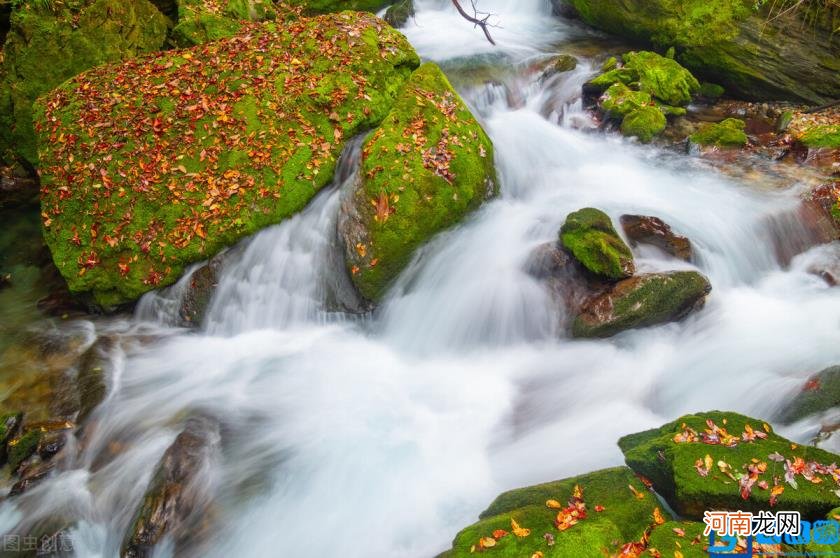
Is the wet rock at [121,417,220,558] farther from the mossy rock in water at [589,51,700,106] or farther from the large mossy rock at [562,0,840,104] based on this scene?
the large mossy rock at [562,0,840,104]

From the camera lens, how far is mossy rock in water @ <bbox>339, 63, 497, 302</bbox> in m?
7.02

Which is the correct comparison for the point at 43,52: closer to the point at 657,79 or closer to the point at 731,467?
the point at 657,79

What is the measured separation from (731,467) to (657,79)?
30.8 feet

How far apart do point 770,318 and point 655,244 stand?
1764 mm

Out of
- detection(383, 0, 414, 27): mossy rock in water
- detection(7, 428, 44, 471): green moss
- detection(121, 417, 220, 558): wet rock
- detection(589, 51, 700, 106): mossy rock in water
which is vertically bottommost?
detection(7, 428, 44, 471): green moss

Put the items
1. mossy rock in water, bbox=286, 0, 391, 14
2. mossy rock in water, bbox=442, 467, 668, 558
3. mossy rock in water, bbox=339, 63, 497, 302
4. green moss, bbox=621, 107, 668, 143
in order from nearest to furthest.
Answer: mossy rock in water, bbox=442, 467, 668, 558 < mossy rock in water, bbox=339, 63, 497, 302 < green moss, bbox=621, 107, 668, 143 < mossy rock in water, bbox=286, 0, 391, 14

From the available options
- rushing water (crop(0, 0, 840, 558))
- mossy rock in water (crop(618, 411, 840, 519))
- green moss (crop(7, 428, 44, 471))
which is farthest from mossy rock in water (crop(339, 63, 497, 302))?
green moss (crop(7, 428, 44, 471))

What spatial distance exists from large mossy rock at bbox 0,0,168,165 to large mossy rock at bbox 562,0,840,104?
11.5 metres

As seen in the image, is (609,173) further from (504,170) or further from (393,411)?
(393,411)

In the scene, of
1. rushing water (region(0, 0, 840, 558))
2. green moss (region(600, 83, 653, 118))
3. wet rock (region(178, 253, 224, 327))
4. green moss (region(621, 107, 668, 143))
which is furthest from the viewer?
green moss (region(600, 83, 653, 118))

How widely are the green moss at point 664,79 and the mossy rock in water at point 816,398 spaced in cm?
743

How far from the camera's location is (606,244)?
6520 millimetres

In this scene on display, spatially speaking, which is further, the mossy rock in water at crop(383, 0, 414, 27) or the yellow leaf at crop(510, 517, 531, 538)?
the mossy rock in water at crop(383, 0, 414, 27)

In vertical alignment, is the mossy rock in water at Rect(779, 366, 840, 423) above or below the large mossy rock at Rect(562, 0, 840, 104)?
below
